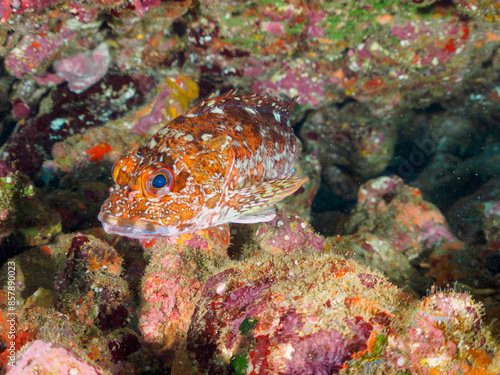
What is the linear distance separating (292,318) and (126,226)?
1742 mm

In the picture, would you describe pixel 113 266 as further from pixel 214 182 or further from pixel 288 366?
pixel 288 366

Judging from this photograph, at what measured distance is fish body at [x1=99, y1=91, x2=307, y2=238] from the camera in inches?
101

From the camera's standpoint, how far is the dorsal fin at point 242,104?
3.46 m

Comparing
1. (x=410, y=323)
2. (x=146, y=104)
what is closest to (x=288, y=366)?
(x=410, y=323)

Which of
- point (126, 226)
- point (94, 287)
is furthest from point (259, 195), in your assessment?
point (94, 287)

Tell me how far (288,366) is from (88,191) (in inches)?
191

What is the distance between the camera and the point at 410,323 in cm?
175

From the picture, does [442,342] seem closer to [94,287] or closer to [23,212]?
[94,287]

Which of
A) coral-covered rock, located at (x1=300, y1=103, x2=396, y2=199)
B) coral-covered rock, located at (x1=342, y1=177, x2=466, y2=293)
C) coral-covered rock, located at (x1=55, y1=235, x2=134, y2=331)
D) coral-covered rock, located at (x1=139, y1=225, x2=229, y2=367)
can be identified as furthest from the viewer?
coral-covered rock, located at (x1=300, y1=103, x2=396, y2=199)

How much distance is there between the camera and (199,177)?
2.82 metres
